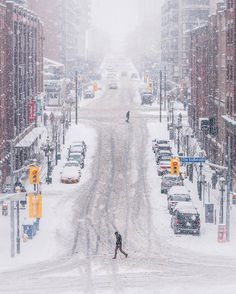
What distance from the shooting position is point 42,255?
43.6 meters

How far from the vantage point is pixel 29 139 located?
245ft

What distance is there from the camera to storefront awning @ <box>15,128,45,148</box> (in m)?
69.7

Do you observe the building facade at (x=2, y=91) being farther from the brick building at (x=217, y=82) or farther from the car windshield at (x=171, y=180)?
the brick building at (x=217, y=82)

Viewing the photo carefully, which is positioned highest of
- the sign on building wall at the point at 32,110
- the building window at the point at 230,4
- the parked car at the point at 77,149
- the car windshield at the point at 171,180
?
the building window at the point at 230,4

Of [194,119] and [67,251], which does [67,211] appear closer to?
[67,251]

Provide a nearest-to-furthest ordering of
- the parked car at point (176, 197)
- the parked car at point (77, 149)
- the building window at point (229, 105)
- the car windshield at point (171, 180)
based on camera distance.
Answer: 1. the parked car at point (176, 197)
2. the car windshield at point (171, 180)
3. the building window at point (229, 105)
4. the parked car at point (77, 149)

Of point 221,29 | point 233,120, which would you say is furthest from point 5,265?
point 221,29

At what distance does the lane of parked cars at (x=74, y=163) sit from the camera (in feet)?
217

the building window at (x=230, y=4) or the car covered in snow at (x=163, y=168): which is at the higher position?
the building window at (x=230, y=4)

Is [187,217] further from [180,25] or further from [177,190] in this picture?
[180,25]

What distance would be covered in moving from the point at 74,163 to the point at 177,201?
18.7m

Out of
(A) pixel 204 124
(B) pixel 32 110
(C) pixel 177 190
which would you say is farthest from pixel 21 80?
(C) pixel 177 190

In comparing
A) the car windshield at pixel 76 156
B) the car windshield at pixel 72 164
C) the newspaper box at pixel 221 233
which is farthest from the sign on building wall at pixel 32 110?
the newspaper box at pixel 221 233

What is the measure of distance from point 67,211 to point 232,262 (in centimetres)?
1736
